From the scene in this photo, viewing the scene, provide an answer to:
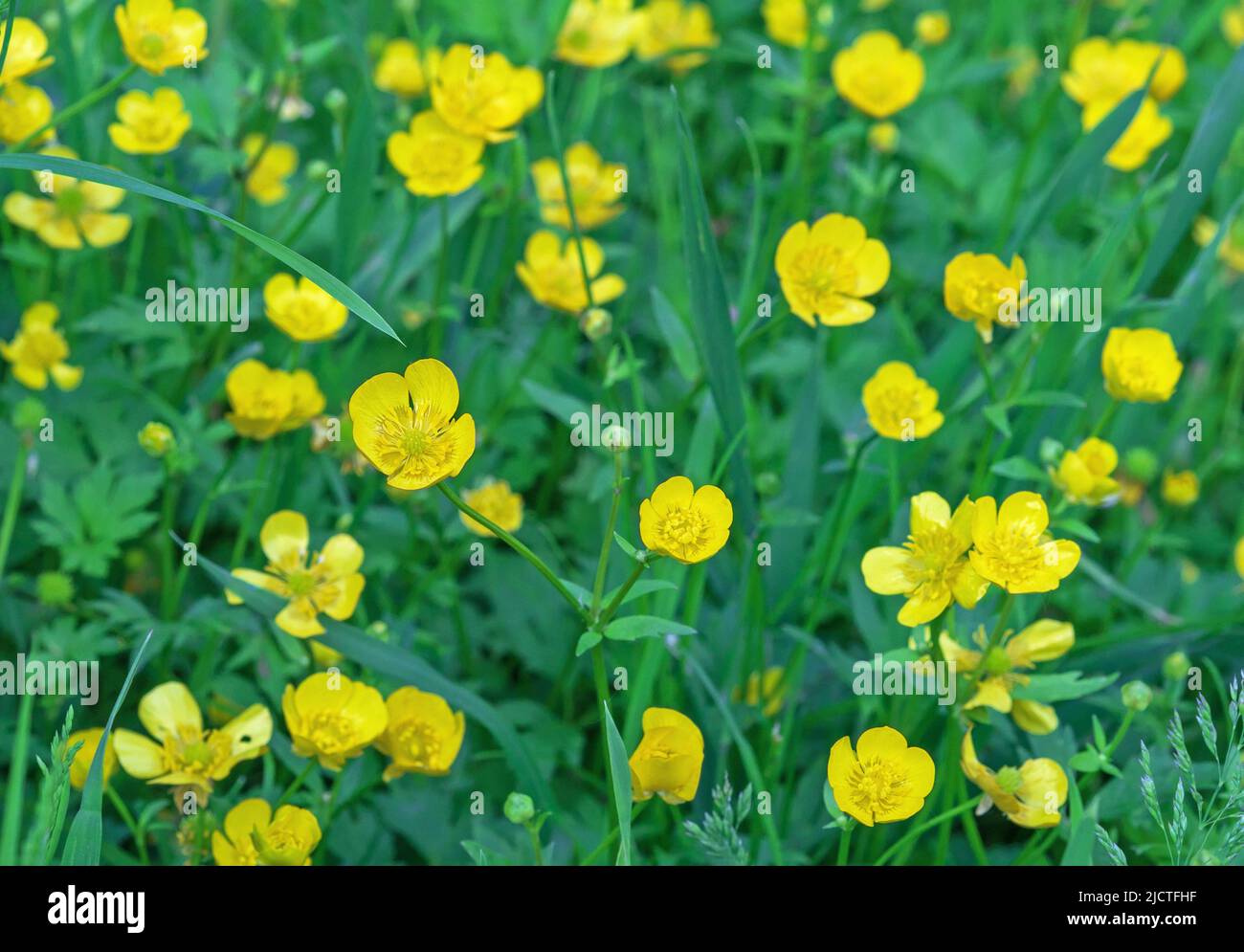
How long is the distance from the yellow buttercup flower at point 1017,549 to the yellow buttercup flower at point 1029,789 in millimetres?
215

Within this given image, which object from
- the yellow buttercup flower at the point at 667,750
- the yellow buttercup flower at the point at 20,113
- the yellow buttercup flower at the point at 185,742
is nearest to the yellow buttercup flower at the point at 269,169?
the yellow buttercup flower at the point at 20,113

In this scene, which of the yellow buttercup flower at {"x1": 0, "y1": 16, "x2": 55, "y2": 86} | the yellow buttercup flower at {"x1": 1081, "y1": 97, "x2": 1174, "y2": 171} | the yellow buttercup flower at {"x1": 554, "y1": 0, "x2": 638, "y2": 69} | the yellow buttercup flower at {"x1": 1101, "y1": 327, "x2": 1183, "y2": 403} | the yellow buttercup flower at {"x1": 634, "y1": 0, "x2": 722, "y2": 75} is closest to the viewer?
the yellow buttercup flower at {"x1": 1101, "y1": 327, "x2": 1183, "y2": 403}

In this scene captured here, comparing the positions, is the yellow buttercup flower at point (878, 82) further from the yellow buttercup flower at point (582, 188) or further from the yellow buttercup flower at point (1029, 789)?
the yellow buttercup flower at point (1029, 789)

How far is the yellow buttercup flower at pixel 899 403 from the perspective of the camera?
1.49 metres

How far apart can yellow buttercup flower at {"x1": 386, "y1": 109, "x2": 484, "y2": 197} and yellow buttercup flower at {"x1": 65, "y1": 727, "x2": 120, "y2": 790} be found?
2.66 feet

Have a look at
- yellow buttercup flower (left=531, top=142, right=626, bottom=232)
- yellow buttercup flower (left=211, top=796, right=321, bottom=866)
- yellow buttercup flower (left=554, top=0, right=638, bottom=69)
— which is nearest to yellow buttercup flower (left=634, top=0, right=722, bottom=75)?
yellow buttercup flower (left=554, top=0, right=638, bottom=69)

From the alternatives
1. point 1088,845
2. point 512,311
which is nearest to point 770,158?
point 512,311

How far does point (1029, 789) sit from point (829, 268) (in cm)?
65

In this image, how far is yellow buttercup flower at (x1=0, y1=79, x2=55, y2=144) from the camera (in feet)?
5.36

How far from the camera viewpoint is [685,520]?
3.89 ft

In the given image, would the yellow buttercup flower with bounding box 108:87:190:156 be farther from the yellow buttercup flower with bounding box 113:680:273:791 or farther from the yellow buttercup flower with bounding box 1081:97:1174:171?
the yellow buttercup flower with bounding box 1081:97:1174:171

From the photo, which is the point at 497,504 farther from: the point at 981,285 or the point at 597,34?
the point at 597,34

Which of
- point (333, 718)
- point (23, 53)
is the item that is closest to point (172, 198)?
point (333, 718)
